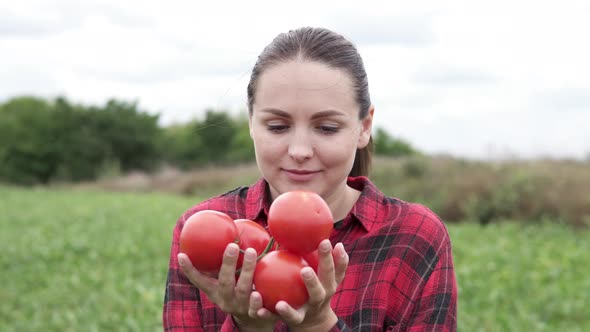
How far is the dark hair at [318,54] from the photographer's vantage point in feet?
6.91

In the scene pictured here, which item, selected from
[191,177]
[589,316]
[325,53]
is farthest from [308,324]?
[191,177]

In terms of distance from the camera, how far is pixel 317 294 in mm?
1734

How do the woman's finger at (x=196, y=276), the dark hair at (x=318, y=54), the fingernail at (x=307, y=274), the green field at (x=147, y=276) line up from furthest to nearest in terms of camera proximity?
1. the green field at (x=147, y=276)
2. the dark hair at (x=318, y=54)
3. the woman's finger at (x=196, y=276)
4. the fingernail at (x=307, y=274)

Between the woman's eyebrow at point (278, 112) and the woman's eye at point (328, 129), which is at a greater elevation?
the woman's eyebrow at point (278, 112)

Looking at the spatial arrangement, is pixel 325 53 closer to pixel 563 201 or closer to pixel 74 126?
pixel 563 201

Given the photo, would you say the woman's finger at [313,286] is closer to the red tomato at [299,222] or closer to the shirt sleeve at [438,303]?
the red tomato at [299,222]

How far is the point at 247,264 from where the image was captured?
172 centimetres

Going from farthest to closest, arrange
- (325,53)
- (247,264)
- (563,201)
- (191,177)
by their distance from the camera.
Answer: (191,177) → (563,201) → (325,53) → (247,264)

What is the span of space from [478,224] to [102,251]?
6339mm

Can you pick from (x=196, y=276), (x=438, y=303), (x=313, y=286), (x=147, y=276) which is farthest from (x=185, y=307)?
(x=147, y=276)

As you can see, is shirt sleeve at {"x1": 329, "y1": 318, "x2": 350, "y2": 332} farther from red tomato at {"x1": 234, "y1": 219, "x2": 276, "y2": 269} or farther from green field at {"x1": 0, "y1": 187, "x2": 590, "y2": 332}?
green field at {"x1": 0, "y1": 187, "x2": 590, "y2": 332}

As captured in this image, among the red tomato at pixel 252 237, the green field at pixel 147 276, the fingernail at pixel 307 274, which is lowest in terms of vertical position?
the green field at pixel 147 276

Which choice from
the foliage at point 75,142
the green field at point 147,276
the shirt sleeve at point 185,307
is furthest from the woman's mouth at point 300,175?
the foliage at point 75,142

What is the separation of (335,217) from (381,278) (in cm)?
25
